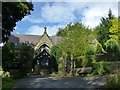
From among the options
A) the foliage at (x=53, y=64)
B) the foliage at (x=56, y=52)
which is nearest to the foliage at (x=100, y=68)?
the foliage at (x=56, y=52)

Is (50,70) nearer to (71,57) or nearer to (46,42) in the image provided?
(71,57)

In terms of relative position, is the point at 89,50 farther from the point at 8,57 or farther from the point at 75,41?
the point at 8,57

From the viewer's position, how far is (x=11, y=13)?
17422 mm

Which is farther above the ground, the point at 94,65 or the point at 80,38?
the point at 80,38

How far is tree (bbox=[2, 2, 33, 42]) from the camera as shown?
17125mm

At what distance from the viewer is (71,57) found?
3762cm

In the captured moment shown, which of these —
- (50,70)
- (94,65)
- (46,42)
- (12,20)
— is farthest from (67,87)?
(46,42)

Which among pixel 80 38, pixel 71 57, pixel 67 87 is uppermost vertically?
pixel 80 38

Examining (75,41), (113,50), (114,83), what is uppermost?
(75,41)

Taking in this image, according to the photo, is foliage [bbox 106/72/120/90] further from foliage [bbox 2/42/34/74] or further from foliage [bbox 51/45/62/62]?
foliage [bbox 51/45/62/62]

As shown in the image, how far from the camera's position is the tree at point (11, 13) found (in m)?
17.1

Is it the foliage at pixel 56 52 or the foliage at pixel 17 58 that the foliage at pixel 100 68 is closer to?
the foliage at pixel 17 58

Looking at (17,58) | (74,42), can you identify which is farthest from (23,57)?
(74,42)

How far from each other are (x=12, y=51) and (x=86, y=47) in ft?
A: 35.8
